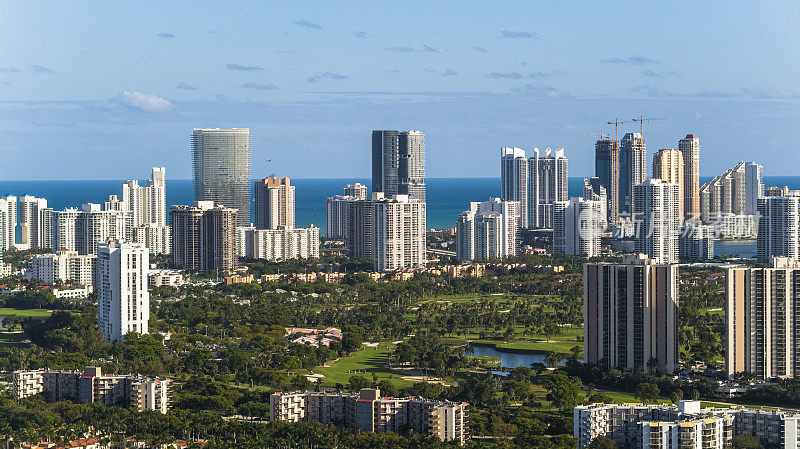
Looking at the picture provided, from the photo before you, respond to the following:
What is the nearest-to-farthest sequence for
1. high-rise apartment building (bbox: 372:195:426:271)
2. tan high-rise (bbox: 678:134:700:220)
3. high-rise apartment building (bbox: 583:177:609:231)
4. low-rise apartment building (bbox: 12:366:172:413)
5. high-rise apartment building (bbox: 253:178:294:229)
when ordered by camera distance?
low-rise apartment building (bbox: 12:366:172:413) < high-rise apartment building (bbox: 372:195:426:271) < tan high-rise (bbox: 678:134:700:220) < high-rise apartment building (bbox: 253:178:294:229) < high-rise apartment building (bbox: 583:177:609:231)

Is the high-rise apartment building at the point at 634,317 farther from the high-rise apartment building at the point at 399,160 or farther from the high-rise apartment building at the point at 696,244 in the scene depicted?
the high-rise apartment building at the point at 399,160

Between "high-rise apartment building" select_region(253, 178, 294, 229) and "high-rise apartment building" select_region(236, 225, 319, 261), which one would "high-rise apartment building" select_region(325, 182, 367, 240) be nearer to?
"high-rise apartment building" select_region(253, 178, 294, 229)

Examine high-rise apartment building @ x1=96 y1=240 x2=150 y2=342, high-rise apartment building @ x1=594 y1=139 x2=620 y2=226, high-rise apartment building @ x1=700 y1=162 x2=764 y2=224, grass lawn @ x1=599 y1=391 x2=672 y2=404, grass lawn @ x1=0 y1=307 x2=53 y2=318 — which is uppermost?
high-rise apartment building @ x1=594 y1=139 x2=620 y2=226

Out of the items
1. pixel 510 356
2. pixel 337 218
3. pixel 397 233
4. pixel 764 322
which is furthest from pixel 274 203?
pixel 764 322

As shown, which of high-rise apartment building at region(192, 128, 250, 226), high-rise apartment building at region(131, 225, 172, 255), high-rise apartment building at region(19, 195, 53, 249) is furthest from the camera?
high-rise apartment building at region(192, 128, 250, 226)

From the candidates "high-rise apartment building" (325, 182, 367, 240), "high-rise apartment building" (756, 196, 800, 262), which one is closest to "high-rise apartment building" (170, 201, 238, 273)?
"high-rise apartment building" (325, 182, 367, 240)

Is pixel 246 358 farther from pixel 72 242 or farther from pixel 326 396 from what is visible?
pixel 72 242

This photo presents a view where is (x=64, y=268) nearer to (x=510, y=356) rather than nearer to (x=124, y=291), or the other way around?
(x=124, y=291)

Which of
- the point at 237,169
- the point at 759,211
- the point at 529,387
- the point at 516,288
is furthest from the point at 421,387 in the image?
the point at 237,169
